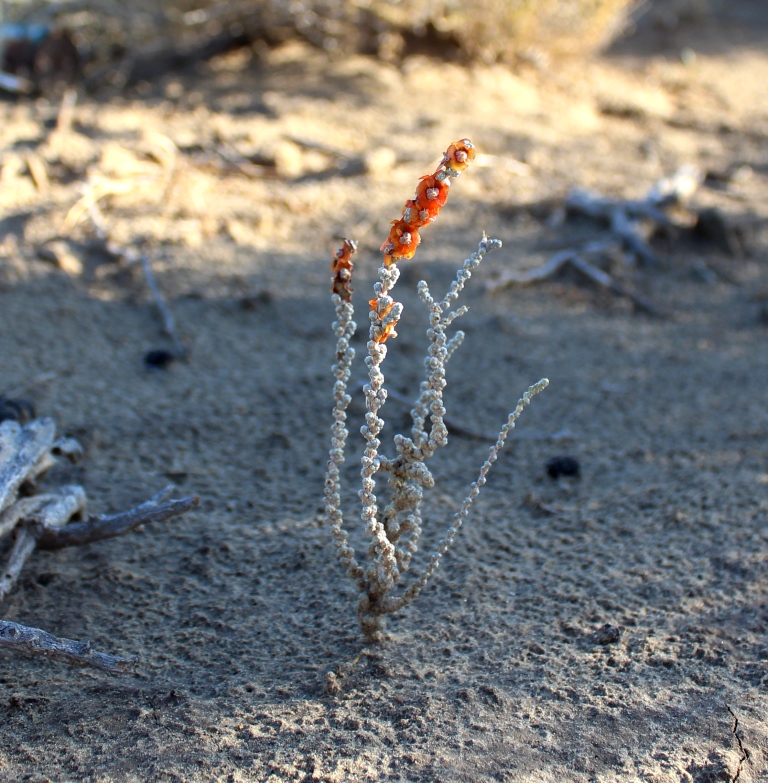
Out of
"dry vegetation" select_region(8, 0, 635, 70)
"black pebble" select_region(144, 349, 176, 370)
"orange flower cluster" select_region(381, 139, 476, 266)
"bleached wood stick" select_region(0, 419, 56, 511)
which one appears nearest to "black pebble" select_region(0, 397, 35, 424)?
"bleached wood stick" select_region(0, 419, 56, 511)

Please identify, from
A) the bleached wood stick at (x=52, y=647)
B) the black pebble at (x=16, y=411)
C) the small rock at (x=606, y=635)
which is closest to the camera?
the bleached wood stick at (x=52, y=647)

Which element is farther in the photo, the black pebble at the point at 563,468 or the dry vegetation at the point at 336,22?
the dry vegetation at the point at 336,22

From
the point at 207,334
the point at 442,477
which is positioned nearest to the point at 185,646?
the point at 442,477

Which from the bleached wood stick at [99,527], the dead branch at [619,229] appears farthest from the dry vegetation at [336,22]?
the bleached wood stick at [99,527]

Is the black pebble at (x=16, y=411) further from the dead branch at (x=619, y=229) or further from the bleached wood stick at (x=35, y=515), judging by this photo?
the dead branch at (x=619, y=229)

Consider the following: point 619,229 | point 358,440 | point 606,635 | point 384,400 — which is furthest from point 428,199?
point 619,229

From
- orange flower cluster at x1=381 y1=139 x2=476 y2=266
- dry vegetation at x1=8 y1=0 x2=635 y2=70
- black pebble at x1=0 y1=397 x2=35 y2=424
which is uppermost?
orange flower cluster at x1=381 y1=139 x2=476 y2=266

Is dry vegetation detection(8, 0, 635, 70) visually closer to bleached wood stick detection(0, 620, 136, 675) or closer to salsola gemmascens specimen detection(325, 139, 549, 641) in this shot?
salsola gemmascens specimen detection(325, 139, 549, 641)
